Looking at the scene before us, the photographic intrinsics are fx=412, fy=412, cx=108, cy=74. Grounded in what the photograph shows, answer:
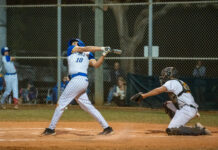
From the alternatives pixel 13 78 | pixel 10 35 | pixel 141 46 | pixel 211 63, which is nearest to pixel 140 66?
pixel 141 46

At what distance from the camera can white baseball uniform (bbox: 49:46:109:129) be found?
7551 millimetres

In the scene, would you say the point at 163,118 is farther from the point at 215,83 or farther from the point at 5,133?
the point at 5,133

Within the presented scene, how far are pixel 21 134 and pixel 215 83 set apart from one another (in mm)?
7321

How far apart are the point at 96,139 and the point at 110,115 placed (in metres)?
4.86

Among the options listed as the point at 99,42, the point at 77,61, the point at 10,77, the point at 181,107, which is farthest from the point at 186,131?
the point at 99,42

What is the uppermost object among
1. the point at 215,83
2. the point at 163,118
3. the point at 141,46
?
the point at 141,46

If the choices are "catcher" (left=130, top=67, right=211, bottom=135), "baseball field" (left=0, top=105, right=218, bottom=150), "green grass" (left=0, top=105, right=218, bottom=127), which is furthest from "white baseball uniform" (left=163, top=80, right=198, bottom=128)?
"green grass" (left=0, top=105, right=218, bottom=127)

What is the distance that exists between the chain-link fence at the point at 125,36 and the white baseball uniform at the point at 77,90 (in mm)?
7019

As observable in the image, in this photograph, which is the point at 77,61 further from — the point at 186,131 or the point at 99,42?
the point at 99,42

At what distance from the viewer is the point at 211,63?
61.6 ft

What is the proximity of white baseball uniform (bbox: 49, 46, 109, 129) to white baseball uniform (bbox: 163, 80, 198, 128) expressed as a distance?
1321 mm

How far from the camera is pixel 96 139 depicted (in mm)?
7199

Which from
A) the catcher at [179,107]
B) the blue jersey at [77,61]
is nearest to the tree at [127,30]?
the catcher at [179,107]

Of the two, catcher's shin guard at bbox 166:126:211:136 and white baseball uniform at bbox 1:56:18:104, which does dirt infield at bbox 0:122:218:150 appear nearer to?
catcher's shin guard at bbox 166:126:211:136
